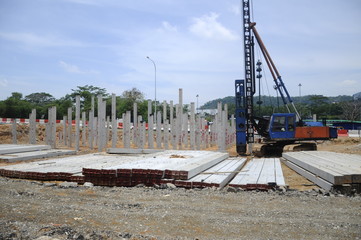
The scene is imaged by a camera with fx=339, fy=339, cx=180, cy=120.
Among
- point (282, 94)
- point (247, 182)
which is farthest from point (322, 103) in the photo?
point (247, 182)

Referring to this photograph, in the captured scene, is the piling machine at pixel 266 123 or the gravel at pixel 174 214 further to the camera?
the piling machine at pixel 266 123

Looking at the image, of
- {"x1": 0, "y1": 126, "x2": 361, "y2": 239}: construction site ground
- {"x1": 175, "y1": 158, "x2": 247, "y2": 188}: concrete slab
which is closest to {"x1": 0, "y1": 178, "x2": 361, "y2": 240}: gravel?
{"x1": 0, "y1": 126, "x2": 361, "y2": 239}: construction site ground

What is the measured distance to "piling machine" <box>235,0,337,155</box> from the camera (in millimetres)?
16906

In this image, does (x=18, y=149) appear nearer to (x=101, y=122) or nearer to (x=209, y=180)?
(x=101, y=122)

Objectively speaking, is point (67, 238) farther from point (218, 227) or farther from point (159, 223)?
point (218, 227)

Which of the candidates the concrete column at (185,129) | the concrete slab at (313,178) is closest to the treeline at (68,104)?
the concrete column at (185,129)

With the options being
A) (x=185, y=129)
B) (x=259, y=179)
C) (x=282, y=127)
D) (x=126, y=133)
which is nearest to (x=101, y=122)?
(x=126, y=133)

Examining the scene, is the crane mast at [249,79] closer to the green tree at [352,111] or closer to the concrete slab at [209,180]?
the concrete slab at [209,180]

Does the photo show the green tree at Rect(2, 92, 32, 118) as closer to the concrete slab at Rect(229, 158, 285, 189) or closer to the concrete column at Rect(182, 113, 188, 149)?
the concrete column at Rect(182, 113, 188, 149)

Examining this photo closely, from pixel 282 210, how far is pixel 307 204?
2.36ft

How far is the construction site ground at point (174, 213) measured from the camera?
430 centimetres

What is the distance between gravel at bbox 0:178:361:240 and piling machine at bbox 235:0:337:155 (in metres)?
10.7

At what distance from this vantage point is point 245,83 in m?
A: 19.5

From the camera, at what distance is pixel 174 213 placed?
17.3 feet
